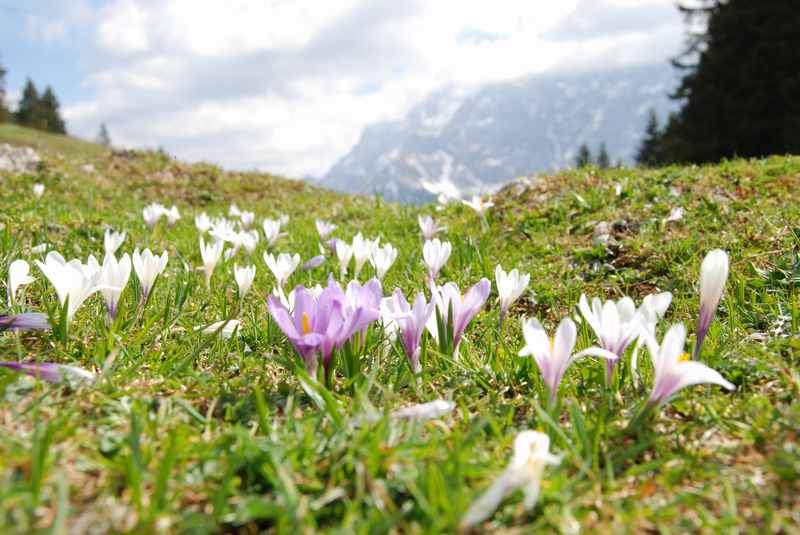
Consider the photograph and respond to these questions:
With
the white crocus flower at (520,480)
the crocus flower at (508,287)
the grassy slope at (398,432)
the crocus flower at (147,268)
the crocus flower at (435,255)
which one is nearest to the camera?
the white crocus flower at (520,480)

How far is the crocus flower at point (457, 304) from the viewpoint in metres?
1.97

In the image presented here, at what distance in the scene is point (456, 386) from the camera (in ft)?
6.32

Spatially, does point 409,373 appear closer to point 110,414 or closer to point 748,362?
point 110,414

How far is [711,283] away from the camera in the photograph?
1746 mm

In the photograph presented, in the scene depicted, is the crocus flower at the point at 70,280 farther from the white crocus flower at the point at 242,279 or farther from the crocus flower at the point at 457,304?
the crocus flower at the point at 457,304

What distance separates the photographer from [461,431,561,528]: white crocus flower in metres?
1.04

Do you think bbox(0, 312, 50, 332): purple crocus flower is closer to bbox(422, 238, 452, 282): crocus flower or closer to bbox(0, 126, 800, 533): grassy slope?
bbox(0, 126, 800, 533): grassy slope

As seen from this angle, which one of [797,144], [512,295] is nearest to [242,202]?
[512,295]

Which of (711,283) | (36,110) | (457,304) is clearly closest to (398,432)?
(457,304)

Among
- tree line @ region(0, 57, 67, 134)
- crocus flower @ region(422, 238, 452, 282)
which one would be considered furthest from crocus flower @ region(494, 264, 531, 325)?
tree line @ region(0, 57, 67, 134)

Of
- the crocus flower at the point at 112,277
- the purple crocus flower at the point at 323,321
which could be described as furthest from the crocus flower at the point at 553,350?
the crocus flower at the point at 112,277

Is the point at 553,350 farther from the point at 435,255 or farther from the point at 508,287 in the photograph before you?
the point at 435,255

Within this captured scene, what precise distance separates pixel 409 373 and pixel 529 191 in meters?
4.25

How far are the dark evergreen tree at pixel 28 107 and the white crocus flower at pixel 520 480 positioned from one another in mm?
83409
